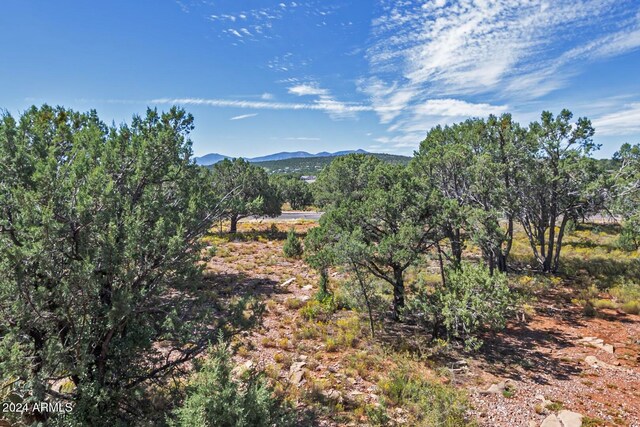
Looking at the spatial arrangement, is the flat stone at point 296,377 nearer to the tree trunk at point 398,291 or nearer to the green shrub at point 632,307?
the tree trunk at point 398,291

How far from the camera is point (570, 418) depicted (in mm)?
8203

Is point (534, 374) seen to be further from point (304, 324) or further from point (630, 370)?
point (304, 324)

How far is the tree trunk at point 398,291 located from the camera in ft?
45.0

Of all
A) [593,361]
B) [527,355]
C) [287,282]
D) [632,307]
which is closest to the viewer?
[593,361]

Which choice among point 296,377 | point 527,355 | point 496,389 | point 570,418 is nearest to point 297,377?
point 296,377

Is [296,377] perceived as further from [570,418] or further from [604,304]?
[604,304]

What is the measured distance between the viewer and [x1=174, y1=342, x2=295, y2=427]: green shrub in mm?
5926

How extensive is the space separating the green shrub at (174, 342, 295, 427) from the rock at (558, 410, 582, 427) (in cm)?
723

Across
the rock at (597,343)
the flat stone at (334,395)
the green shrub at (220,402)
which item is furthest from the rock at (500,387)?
the green shrub at (220,402)

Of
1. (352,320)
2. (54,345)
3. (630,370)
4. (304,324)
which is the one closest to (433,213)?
(352,320)

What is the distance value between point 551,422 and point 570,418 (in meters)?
0.59

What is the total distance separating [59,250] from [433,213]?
1208 centimetres

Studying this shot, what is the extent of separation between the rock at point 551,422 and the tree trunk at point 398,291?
5.90m

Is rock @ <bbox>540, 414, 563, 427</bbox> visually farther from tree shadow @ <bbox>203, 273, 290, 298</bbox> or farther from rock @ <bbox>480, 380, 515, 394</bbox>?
tree shadow @ <bbox>203, 273, 290, 298</bbox>
